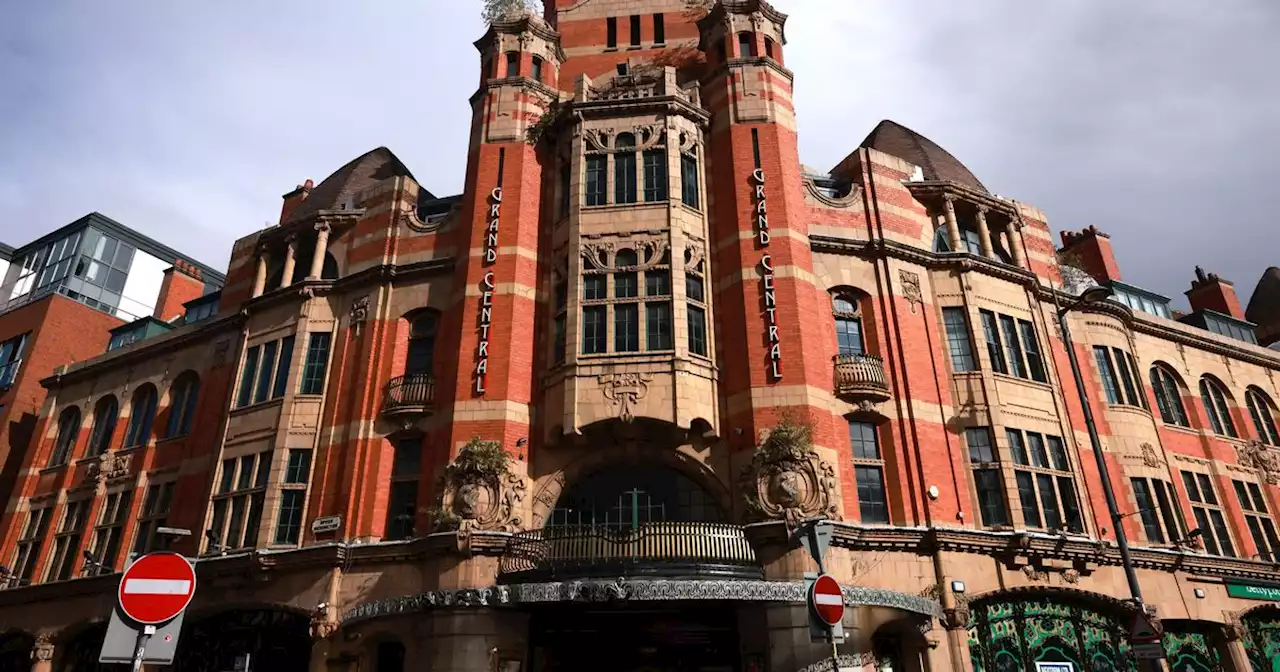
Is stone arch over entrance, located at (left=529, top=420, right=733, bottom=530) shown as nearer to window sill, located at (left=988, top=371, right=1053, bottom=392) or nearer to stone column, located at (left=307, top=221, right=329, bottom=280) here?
window sill, located at (left=988, top=371, right=1053, bottom=392)

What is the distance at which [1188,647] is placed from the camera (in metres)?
23.4

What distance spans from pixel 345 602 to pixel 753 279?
1478cm

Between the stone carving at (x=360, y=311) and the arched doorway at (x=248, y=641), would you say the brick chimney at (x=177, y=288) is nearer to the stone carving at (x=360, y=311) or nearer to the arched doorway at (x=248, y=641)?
the stone carving at (x=360, y=311)

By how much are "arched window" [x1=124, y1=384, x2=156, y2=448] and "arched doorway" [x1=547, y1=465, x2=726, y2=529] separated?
18.6 meters

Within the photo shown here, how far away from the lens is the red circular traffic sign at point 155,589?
634cm

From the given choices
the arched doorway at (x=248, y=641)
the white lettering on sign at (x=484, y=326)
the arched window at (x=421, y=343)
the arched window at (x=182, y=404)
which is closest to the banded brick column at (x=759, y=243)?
the white lettering on sign at (x=484, y=326)

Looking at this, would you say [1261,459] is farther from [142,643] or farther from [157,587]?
[142,643]

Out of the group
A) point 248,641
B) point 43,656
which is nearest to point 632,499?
point 248,641

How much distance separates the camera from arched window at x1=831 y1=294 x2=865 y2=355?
78.2ft

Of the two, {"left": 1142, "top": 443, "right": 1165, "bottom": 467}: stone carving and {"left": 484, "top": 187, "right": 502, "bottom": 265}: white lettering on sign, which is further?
{"left": 1142, "top": 443, "right": 1165, "bottom": 467}: stone carving

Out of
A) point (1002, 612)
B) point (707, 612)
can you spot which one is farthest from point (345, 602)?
point (1002, 612)

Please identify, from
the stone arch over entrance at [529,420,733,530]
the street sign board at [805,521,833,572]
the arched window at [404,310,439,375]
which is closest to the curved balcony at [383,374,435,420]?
the arched window at [404,310,439,375]

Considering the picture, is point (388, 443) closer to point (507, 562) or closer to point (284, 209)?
point (507, 562)

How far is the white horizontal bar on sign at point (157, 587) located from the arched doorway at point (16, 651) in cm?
2735
